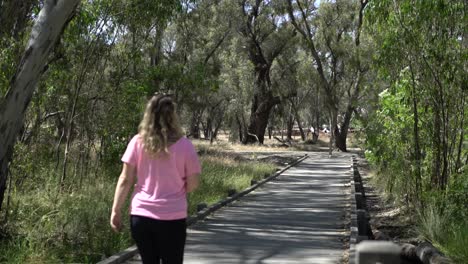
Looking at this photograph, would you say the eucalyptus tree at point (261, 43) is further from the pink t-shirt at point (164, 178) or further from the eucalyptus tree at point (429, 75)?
the pink t-shirt at point (164, 178)

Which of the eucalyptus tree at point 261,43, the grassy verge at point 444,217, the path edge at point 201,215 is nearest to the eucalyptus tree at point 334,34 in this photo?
the eucalyptus tree at point 261,43

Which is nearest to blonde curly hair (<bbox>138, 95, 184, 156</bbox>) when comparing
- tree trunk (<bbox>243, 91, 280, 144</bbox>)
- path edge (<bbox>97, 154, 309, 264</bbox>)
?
path edge (<bbox>97, 154, 309, 264</bbox>)

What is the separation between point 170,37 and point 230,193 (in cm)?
2880

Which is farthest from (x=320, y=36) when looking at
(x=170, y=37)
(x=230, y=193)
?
(x=230, y=193)

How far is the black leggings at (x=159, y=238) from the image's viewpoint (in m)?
4.56

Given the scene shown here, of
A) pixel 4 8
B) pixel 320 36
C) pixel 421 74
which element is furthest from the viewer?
pixel 320 36

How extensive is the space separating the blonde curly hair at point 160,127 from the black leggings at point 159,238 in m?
0.50

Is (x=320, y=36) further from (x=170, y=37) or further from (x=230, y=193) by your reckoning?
(x=230, y=193)

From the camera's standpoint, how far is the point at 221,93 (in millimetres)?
59562

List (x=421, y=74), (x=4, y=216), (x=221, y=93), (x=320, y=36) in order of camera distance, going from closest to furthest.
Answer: (x=4, y=216)
(x=421, y=74)
(x=320, y=36)
(x=221, y=93)

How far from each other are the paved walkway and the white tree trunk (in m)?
2.29

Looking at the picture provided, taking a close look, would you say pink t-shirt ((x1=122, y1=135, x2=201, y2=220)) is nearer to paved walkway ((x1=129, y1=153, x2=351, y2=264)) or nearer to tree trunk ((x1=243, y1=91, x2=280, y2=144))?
paved walkway ((x1=129, y1=153, x2=351, y2=264))

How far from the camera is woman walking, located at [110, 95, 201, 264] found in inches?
179

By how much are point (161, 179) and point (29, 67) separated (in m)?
4.27
